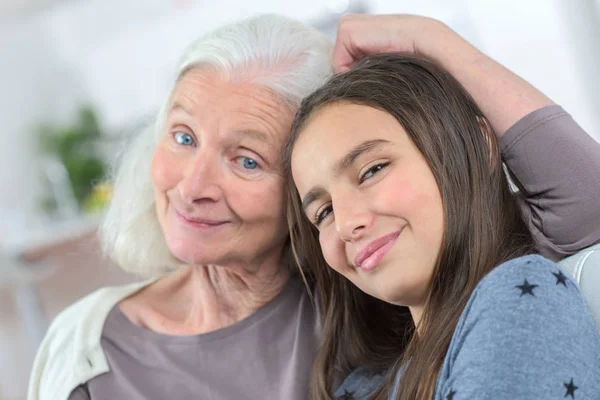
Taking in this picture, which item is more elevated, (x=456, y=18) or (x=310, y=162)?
(x=310, y=162)

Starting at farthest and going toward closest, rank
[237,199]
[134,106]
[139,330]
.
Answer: [134,106] < [139,330] < [237,199]

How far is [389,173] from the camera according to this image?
41.1 inches

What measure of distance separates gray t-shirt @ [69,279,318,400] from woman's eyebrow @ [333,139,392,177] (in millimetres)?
446

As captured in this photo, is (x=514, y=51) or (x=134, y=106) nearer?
(x=514, y=51)

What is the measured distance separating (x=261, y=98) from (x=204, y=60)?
146mm

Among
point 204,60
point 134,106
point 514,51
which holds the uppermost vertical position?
point 204,60

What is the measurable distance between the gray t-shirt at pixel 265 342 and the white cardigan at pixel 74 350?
20mm

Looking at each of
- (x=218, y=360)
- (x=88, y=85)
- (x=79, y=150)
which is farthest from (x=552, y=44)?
(x=88, y=85)

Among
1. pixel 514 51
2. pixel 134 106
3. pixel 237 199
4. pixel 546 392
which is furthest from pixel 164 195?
pixel 134 106

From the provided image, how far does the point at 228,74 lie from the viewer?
136 cm

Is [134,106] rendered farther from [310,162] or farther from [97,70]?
[310,162]

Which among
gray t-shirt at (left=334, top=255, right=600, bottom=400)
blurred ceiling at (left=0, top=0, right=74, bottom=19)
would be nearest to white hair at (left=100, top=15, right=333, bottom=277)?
gray t-shirt at (left=334, top=255, right=600, bottom=400)

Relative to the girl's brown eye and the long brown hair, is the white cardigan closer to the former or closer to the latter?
the long brown hair

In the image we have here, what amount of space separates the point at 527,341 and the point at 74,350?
34.6 inches
